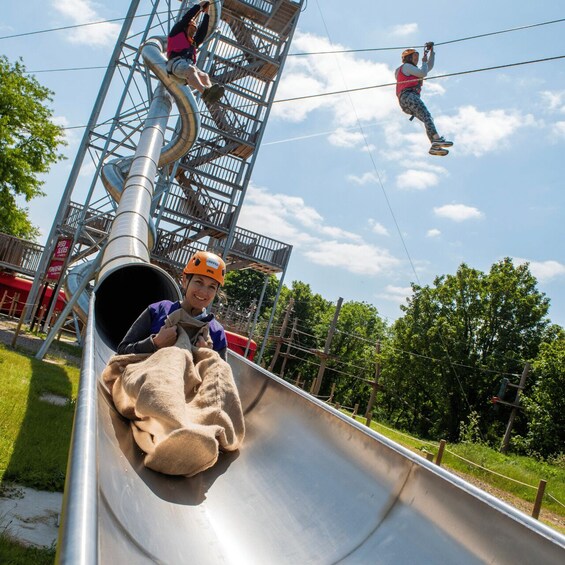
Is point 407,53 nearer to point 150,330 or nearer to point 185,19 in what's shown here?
point 150,330

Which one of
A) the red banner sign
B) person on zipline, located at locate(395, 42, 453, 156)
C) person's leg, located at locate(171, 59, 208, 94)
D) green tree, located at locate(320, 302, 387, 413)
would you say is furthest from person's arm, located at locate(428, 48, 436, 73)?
green tree, located at locate(320, 302, 387, 413)

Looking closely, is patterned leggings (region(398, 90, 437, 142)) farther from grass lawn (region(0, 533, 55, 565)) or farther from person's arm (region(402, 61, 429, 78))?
grass lawn (region(0, 533, 55, 565))

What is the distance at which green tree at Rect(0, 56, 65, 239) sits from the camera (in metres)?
20.7

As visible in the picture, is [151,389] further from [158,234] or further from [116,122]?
[158,234]

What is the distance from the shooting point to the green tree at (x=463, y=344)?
111 ft

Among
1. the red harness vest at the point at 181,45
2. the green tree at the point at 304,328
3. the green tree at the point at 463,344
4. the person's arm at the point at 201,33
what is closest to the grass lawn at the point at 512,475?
the red harness vest at the point at 181,45

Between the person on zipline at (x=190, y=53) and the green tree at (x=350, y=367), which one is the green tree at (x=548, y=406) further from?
the person on zipline at (x=190, y=53)

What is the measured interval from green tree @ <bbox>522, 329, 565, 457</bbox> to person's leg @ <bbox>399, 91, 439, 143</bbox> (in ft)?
71.8

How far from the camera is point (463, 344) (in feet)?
115

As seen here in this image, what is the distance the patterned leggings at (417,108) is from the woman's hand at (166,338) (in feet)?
11.5

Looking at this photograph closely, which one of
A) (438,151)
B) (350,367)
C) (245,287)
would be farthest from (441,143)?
(245,287)

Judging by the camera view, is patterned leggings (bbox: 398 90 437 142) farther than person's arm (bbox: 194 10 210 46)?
No

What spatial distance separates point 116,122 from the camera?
13.6 meters

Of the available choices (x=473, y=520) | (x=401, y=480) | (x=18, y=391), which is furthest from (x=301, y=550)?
(x=18, y=391)
